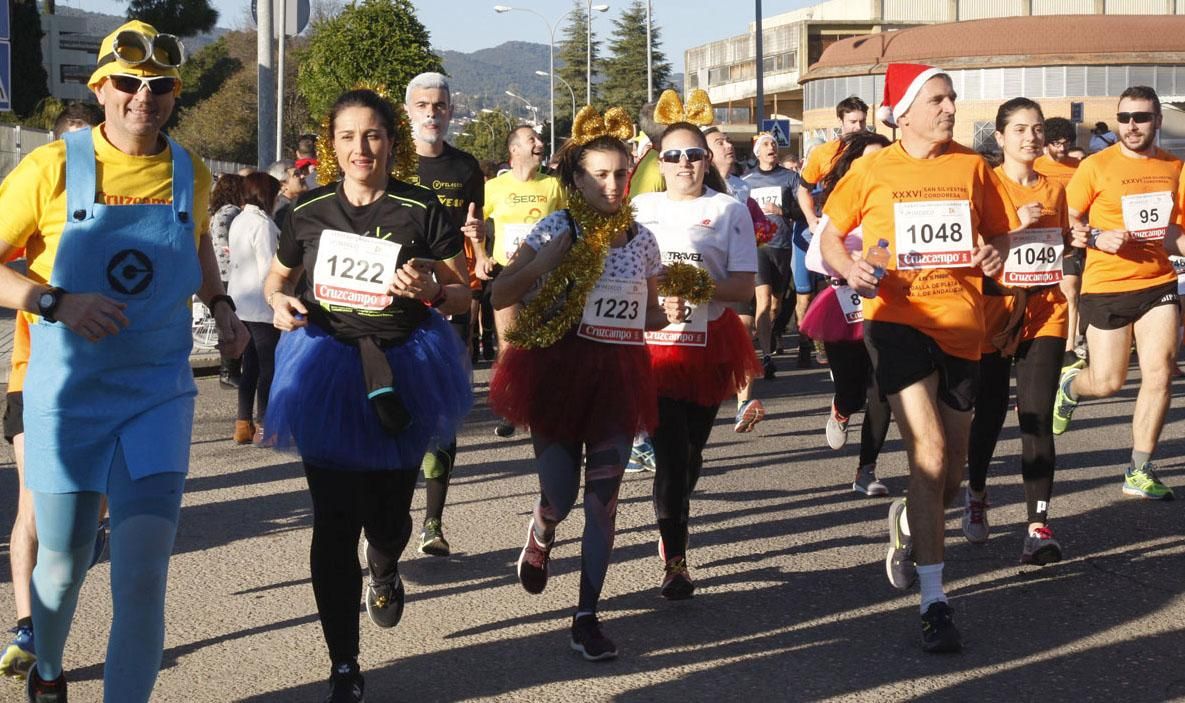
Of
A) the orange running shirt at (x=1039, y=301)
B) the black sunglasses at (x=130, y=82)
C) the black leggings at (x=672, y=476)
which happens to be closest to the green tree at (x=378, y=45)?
the orange running shirt at (x=1039, y=301)

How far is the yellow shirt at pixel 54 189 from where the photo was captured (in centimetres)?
446

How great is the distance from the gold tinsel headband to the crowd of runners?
13mm

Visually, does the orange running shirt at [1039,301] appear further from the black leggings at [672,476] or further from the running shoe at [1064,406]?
the running shoe at [1064,406]

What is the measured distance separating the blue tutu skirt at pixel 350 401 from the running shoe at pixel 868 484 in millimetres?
4147

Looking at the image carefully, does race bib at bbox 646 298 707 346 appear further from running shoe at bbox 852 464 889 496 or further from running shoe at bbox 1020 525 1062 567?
running shoe at bbox 852 464 889 496

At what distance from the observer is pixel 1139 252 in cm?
857

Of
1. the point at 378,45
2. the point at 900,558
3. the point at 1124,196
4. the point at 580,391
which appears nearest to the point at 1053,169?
the point at 1124,196

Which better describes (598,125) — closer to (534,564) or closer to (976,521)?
(534,564)

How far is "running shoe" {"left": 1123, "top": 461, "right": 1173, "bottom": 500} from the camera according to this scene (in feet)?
28.3

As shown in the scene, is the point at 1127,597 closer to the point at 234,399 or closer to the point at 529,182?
the point at 529,182

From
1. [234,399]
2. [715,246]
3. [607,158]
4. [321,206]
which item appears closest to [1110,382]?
[715,246]

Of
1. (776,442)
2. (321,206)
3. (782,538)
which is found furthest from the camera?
(776,442)

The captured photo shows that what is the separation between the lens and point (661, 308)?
6.40 metres

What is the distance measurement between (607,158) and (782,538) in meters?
2.65
